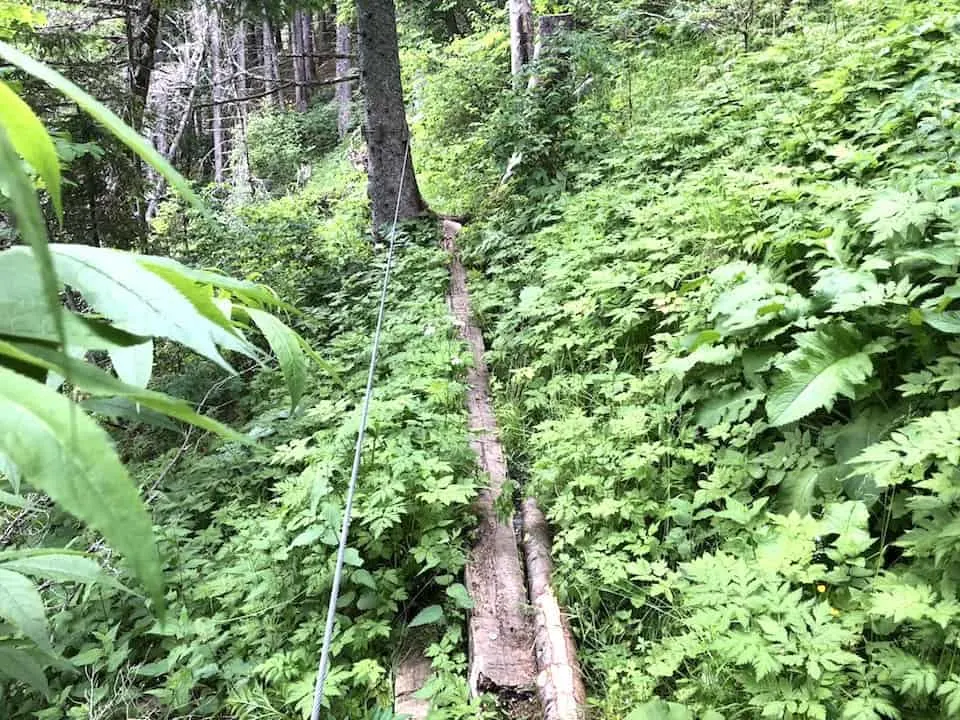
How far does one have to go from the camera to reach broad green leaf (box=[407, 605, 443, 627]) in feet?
9.05

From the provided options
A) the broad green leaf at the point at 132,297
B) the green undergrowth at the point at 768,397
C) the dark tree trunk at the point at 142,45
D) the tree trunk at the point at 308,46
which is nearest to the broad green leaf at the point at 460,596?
the green undergrowth at the point at 768,397

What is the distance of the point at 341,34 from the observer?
1814cm

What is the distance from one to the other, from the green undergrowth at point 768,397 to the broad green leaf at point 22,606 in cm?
167

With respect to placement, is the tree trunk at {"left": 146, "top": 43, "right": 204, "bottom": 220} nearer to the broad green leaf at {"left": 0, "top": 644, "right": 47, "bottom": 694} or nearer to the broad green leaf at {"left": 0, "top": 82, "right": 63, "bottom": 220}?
the broad green leaf at {"left": 0, "top": 644, "right": 47, "bottom": 694}

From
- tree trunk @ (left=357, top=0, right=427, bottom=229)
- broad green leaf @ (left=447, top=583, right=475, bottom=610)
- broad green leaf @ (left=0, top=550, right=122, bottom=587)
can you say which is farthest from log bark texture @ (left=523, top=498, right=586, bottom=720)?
tree trunk @ (left=357, top=0, right=427, bottom=229)

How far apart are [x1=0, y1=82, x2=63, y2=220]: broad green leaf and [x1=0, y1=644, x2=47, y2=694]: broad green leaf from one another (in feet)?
3.57

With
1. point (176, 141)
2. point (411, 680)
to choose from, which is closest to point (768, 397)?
point (411, 680)

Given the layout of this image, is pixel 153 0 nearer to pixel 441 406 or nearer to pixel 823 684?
pixel 441 406

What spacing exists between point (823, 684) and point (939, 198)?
7.35 ft

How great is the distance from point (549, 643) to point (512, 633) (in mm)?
188

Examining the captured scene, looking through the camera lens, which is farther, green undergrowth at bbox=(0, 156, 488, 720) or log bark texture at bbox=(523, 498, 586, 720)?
green undergrowth at bbox=(0, 156, 488, 720)

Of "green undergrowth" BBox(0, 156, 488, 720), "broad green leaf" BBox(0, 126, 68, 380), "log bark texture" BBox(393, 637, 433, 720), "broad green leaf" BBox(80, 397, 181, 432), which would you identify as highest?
"broad green leaf" BBox(0, 126, 68, 380)

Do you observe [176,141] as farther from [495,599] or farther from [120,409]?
[120,409]

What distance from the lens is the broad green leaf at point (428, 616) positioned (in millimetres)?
2758
